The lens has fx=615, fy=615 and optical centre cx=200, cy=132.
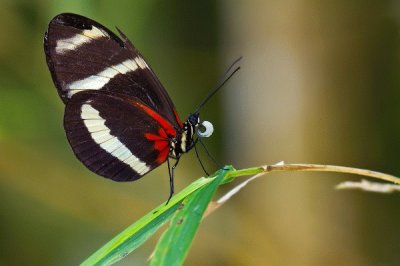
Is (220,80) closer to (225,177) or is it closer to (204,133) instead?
(204,133)

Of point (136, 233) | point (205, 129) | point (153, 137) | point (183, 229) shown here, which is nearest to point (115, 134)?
point (153, 137)

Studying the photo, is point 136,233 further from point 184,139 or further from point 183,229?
point 184,139

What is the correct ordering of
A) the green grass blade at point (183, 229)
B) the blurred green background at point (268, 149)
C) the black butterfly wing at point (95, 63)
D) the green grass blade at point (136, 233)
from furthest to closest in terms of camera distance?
1. the blurred green background at point (268, 149)
2. the black butterfly wing at point (95, 63)
3. the green grass blade at point (136, 233)
4. the green grass blade at point (183, 229)

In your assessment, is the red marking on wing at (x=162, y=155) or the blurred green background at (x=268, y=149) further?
the blurred green background at (x=268, y=149)

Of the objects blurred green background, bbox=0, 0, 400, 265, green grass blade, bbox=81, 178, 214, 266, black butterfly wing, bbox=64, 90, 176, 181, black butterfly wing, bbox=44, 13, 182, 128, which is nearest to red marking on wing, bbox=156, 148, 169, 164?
black butterfly wing, bbox=64, 90, 176, 181

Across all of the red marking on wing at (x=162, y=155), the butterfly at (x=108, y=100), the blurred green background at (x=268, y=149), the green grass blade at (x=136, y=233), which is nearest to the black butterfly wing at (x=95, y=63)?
the butterfly at (x=108, y=100)

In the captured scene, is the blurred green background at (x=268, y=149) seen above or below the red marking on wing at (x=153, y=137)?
below

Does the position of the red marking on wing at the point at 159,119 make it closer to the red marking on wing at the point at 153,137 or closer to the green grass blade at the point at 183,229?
the red marking on wing at the point at 153,137
